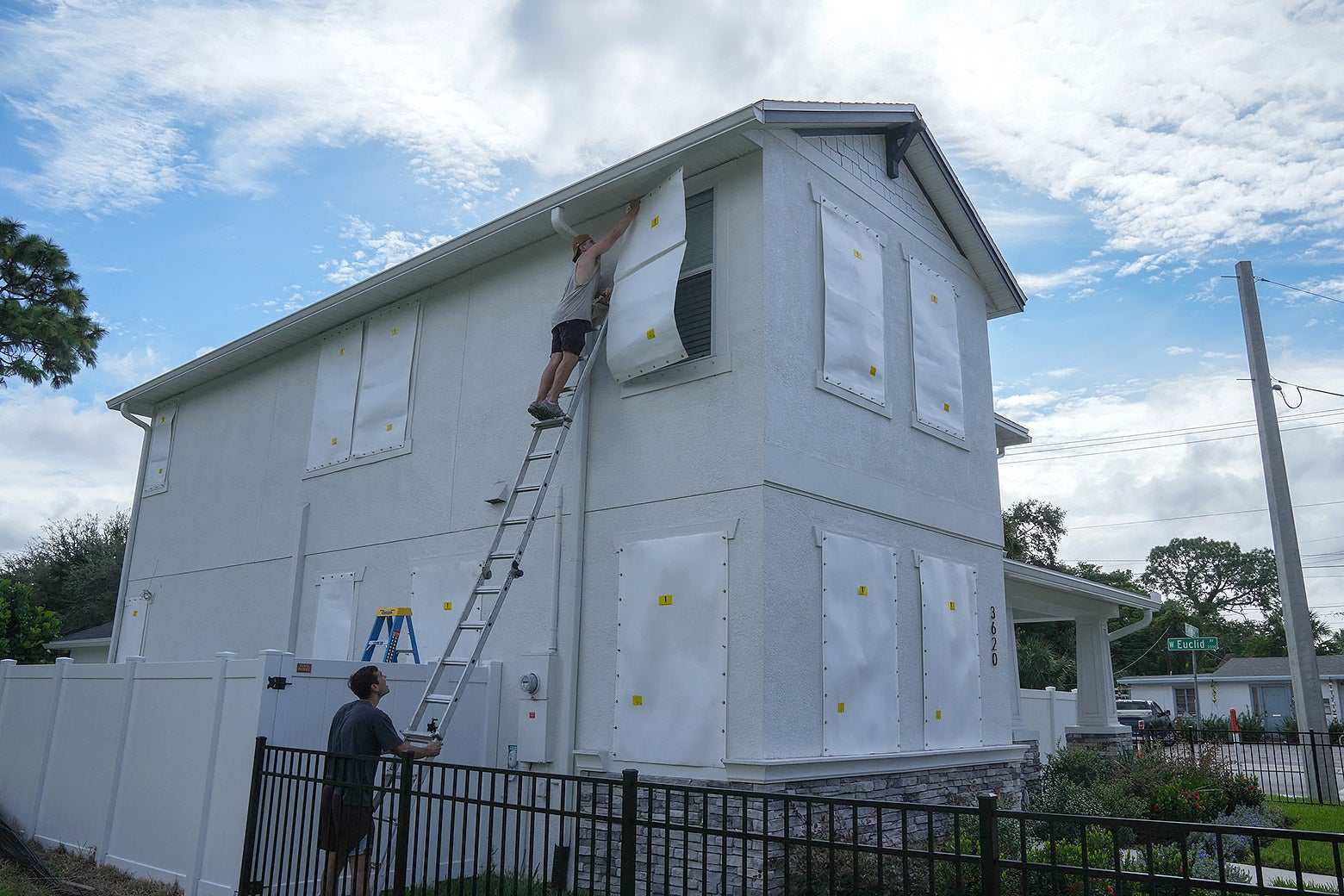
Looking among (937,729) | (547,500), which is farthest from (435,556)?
(937,729)

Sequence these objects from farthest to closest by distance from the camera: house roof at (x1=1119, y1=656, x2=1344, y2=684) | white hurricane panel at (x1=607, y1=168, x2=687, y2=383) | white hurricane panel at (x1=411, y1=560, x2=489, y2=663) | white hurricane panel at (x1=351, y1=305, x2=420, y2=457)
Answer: house roof at (x1=1119, y1=656, x2=1344, y2=684) → white hurricane panel at (x1=351, y1=305, x2=420, y2=457) → white hurricane panel at (x1=411, y1=560, x2=489, y2=663) → white hurricane panel at (x1=607, y1=168, x2=687, y2=383)

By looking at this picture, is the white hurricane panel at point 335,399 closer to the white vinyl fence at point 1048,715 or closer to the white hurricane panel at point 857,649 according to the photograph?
the white hurricane panel at point 857,649

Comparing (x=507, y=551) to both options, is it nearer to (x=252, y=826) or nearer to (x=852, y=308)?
(x=252, y=826)

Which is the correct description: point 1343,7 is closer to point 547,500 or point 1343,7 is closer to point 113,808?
point 547,500

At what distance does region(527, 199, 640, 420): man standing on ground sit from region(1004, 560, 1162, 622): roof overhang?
24.1 ft

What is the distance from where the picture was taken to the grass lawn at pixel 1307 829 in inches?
378

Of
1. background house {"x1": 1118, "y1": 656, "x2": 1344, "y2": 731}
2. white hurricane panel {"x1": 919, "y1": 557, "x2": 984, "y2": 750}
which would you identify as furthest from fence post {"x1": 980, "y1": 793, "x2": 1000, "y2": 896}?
background house {"x1": 1118, "y1": 656, "x2": 1344, "y2": 731}

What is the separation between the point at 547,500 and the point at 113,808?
17.0 feet

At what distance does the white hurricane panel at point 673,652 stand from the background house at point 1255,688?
3838 centimetres

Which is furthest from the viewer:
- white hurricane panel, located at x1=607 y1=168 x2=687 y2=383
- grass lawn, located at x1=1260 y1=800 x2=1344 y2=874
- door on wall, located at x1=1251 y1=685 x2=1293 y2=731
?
door on wall, located at x1=1251 y1=685 x2=1293 y2=731

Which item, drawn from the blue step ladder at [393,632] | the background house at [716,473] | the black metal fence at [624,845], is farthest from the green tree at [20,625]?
the black metal fence at [624,845]

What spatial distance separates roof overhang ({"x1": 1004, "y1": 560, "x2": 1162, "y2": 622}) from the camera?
14.6 m

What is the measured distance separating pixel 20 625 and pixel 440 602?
46.6 feet

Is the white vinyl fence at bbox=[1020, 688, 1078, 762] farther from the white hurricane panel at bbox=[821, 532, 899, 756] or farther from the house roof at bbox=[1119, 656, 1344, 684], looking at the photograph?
the house roof at bbox=[1119, 656, 1344, 684]
